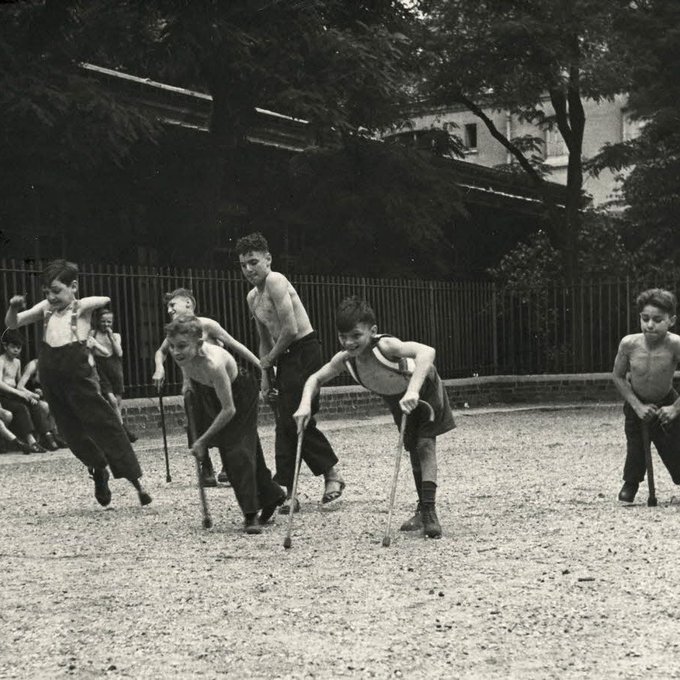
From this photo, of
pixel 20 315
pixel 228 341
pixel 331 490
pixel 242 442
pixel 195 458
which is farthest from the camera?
pixel 228 341

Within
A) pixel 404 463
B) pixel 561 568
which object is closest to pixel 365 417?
pixel 404 463

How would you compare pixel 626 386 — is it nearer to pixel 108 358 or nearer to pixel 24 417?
pixel 108 358

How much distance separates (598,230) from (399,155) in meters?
6.64

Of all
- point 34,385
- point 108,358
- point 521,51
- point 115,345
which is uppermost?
point 521,51

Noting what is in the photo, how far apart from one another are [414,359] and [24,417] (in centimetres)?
805

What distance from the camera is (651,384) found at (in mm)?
8531

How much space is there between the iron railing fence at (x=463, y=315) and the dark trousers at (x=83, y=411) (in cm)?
771

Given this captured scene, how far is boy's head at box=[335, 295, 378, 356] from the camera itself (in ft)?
23.8

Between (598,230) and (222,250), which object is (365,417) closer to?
(222,250)

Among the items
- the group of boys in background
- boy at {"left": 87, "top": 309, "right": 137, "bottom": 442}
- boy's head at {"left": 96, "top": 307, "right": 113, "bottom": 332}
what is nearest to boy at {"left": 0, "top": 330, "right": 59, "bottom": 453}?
boy at {"left": 87, "top": 309, "right": 137, "bottom": 442}

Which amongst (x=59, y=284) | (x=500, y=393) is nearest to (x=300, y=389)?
(x=59, y=284)

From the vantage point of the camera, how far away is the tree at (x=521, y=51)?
957 inches

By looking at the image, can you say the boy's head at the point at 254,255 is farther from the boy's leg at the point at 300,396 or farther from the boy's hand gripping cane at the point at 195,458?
the boy's hand gripping cane at the point at 195,458

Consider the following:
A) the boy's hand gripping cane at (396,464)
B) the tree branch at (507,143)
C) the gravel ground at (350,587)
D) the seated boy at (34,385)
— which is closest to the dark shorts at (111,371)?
the seated boy at (34,385)
